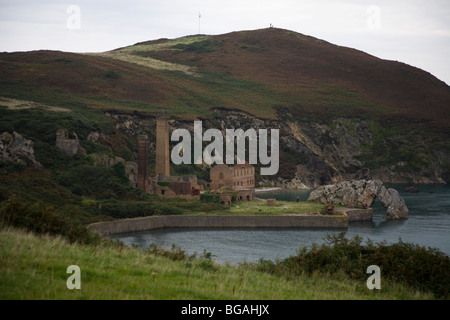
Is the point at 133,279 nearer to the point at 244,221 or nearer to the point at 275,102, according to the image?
the point at 244,221

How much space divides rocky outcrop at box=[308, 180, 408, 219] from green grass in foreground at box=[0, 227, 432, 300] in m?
61.7

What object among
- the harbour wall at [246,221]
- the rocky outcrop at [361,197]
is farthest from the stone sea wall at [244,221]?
the rocky outcrop at [361,197]

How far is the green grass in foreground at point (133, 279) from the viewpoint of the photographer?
15.0 metres

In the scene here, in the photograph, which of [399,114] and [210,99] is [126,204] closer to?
[210,99]

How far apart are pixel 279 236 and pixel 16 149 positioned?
1403 inches

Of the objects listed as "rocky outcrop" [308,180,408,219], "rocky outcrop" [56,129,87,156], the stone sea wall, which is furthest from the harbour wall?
"rocky outcrop" [56,129,87,156]

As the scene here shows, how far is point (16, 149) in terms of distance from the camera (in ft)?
271

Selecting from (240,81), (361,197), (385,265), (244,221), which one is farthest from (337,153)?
(385,265)

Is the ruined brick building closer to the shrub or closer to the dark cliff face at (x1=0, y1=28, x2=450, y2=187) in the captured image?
the dark cliff face at (x1=0, y1=28, x2=450, y2=187)

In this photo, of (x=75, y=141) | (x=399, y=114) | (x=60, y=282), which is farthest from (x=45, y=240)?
(x=399, y=114)

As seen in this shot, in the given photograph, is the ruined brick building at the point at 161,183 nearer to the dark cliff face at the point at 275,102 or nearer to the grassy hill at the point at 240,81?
the dark cliff face at the point at 275,102

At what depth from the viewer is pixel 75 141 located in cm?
9112

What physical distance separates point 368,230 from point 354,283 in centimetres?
5196

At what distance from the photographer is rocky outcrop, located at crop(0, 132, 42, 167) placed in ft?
265
